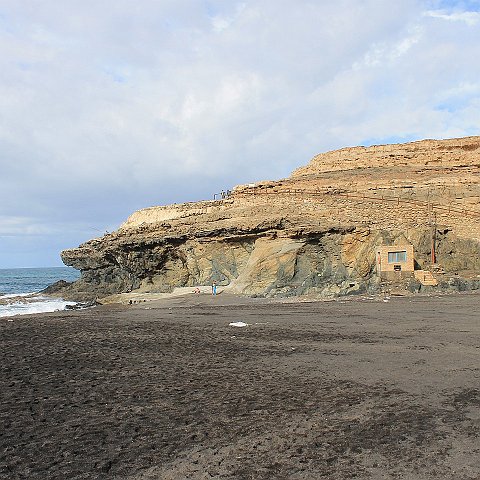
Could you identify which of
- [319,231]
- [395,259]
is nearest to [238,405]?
[395,259]

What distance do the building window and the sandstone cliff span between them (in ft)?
3.83

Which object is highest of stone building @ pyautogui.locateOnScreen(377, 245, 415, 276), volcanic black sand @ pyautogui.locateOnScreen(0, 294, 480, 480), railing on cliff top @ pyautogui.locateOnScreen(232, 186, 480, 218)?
railing on cliff top @ pyautogui.locateOnScreen(232, 186, 480, 218)

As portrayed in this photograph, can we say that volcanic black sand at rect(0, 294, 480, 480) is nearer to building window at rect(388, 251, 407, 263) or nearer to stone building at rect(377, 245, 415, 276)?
stone building at rect(377, 245, 415, 276)

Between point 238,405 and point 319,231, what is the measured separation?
22203 mm

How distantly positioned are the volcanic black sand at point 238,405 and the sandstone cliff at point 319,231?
1485 cm

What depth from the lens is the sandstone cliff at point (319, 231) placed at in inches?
1048

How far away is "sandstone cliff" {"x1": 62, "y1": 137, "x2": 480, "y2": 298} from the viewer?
26609 millimetres

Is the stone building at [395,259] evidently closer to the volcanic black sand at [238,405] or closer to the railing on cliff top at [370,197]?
the railing on cliff top at [370,197]

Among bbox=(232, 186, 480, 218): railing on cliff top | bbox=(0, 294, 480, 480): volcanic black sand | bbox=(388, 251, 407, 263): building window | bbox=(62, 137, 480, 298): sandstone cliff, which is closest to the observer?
bbox=(0, 294, 480, 480): volcanic black sand

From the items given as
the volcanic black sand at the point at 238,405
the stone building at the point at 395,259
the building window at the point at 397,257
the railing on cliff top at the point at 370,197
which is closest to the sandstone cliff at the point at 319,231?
the railing on cliff top at the point at 370,197

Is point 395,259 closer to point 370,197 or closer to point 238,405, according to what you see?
point 370,197

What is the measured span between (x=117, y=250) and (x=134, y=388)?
30.4 metres

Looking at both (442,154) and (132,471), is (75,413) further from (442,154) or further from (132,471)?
(442,154)

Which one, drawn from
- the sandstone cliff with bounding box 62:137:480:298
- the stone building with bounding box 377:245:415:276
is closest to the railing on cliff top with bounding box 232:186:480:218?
the sandstone cliff with bounding box 62:137:480:298
